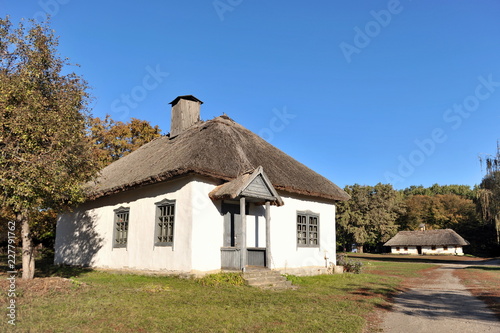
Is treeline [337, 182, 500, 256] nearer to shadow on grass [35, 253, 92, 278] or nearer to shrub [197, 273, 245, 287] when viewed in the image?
shadow on grass [35, 253, 92, 278]

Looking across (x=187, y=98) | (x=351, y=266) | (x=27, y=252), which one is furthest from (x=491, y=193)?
(x=27, y=252)

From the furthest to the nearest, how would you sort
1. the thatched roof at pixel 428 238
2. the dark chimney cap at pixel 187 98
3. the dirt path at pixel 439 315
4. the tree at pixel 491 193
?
the thatched roof at pixel 428 238 < the tree at pixel 491 193 < the dark chimney cap at pixel 187 98 < the dirt path at pixel 439 315

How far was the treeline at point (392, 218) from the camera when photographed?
57.7m

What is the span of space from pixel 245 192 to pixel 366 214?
165 ft

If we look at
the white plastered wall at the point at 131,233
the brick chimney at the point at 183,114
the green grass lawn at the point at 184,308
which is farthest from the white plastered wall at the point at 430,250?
the white plastered wall at the point at 131,233

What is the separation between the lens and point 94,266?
16797mm

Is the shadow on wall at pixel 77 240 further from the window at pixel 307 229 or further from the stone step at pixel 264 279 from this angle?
the window at pixel 307 229

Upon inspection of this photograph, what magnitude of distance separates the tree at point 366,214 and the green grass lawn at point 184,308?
47701 millimetres

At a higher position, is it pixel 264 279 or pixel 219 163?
pixel 219 163

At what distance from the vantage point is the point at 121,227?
15.8 meters

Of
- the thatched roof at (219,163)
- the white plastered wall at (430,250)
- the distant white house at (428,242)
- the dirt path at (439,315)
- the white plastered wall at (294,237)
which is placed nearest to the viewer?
the dirt path at (439,315)

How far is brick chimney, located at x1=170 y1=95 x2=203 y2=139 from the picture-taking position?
19312 mm

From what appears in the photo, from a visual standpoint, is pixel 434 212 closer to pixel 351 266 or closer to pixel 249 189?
pixel 351 266

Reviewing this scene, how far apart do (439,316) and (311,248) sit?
8571 millimetres
